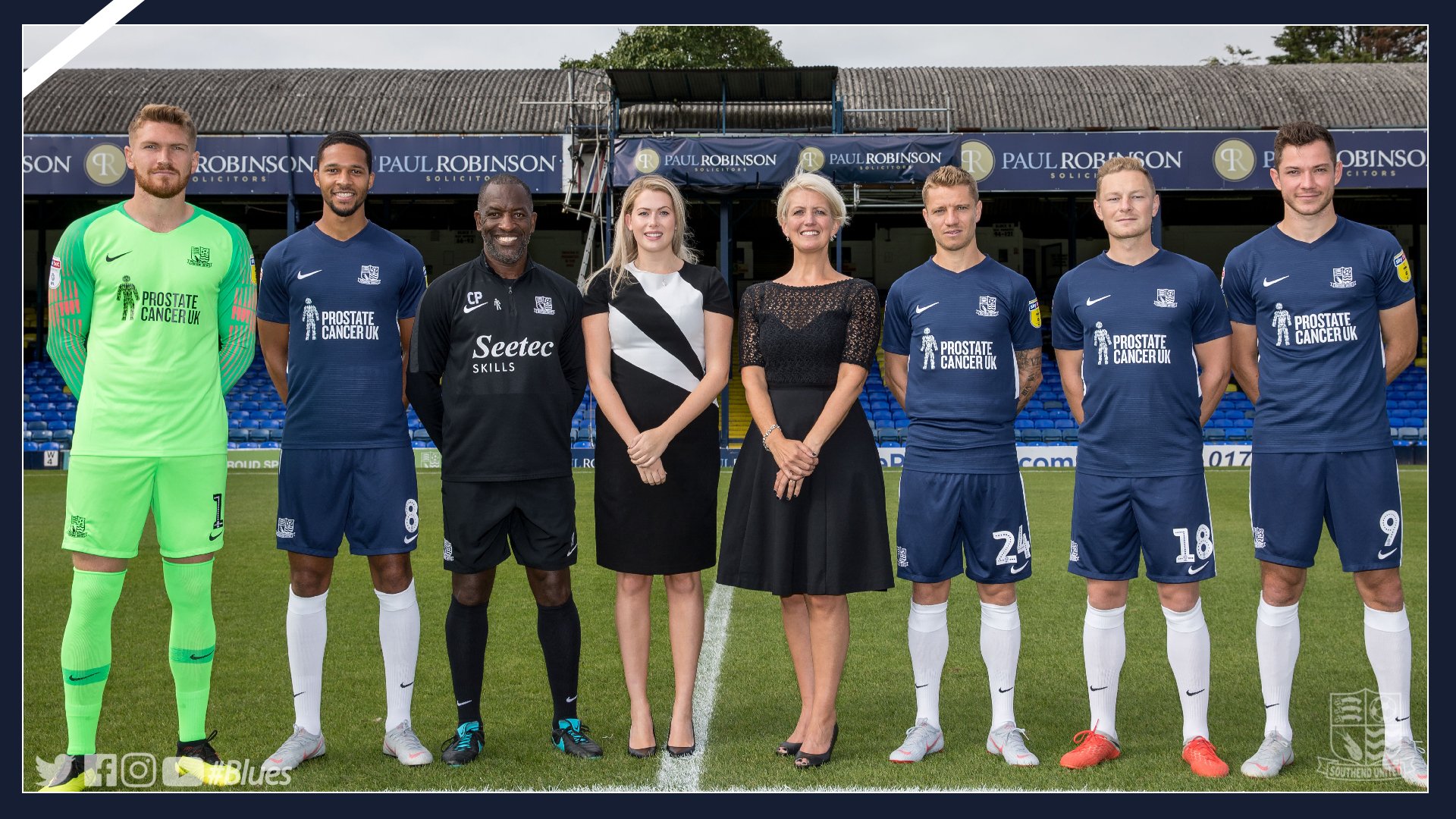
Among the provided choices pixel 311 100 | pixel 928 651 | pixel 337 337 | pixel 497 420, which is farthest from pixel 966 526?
pixel 311 100

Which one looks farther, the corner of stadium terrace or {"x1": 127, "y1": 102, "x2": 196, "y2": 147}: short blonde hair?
the corner of stadium terrace

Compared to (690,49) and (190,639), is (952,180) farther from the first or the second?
(690,49)

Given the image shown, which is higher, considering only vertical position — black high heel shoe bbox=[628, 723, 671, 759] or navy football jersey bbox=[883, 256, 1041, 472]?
navy football jersey bbox=[883, 256, 1041, 472]

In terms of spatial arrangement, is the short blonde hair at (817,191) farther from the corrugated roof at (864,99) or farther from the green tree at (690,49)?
the green tree at (690,49)

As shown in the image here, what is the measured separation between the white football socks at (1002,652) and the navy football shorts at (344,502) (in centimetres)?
229

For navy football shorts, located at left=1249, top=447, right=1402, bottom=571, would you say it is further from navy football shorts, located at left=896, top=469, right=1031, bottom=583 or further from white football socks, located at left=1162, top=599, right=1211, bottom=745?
navy football shorts, located at left=896, top=469, right=1031, bottom=583

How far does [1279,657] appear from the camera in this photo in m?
4.54

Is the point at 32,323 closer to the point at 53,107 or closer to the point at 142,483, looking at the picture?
the point at 53,107

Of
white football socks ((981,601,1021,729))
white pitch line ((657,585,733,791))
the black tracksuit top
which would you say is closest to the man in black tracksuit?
the black tracksuit top

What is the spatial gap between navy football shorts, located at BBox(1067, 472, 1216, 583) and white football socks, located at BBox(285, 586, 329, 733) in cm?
293

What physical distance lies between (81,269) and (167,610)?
12.6 feet

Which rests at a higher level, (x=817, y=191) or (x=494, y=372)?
(x=817, y=191)

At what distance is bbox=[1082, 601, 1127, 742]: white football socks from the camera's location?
15.1 feet

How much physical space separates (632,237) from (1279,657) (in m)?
2.94
